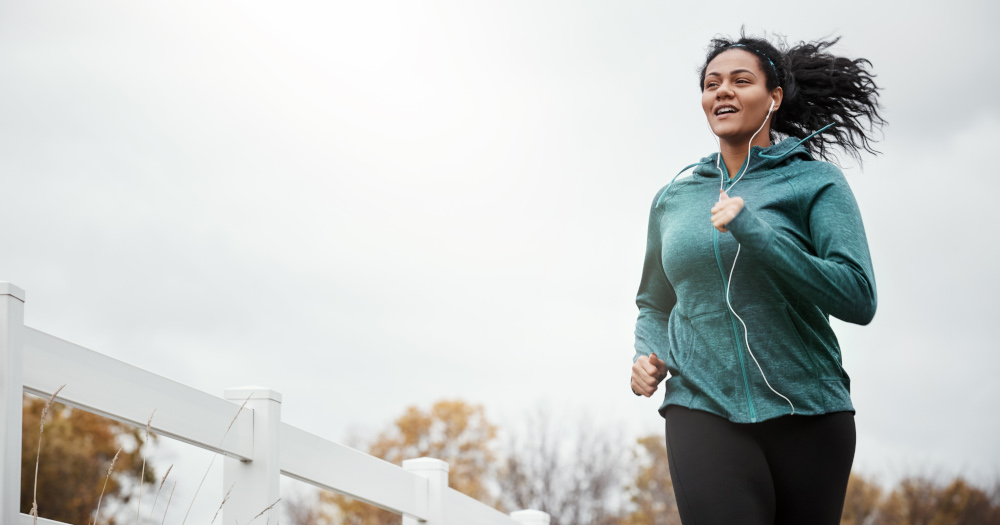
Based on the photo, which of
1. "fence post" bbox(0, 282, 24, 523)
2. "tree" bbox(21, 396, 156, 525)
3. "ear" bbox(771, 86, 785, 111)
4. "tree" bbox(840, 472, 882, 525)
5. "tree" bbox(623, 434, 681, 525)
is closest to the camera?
"fence post" bbox(0, 282, 24, 523)

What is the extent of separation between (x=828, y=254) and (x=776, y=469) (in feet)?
1.56

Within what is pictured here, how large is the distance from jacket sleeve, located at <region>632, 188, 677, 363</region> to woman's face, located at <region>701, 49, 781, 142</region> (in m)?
0.28

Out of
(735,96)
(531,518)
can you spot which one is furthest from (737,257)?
(531,518)

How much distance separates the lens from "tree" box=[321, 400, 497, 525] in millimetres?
28844

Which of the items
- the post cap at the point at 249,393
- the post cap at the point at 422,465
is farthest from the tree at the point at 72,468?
the post cap at the point at 249,393

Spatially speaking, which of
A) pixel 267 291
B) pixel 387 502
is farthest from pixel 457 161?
pixel 387 502

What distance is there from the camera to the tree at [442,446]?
28844 millimetres

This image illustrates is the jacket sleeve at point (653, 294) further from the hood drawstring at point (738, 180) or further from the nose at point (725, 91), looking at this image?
the nose at point (725, 91)

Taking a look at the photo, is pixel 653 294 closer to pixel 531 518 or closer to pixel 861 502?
pixel 531 518

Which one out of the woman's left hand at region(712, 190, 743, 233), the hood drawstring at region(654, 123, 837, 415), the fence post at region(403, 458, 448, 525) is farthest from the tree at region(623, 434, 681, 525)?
the woman's left hand at region(712, 190, 743, 233)

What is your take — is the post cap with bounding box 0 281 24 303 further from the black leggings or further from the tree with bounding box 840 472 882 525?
the tree with bounding box 840 472 882 525

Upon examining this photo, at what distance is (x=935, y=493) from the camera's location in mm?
31172

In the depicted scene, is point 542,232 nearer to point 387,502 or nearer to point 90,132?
point 90,132

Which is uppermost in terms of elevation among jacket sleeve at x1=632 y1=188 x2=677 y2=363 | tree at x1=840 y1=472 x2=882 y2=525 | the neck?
tree at x1=840 y1=472 x2=882 y2=525
